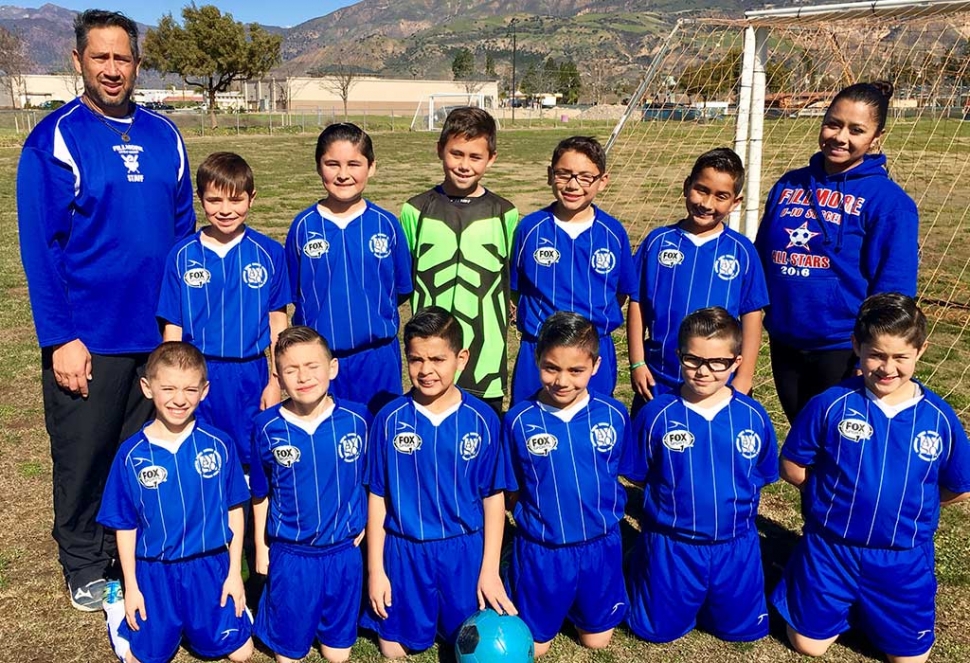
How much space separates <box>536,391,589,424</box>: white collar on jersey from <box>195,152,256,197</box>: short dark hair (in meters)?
1.40

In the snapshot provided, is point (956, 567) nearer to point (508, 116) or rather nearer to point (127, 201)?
point (127, 201)

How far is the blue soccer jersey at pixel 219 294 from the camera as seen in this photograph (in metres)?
3.15

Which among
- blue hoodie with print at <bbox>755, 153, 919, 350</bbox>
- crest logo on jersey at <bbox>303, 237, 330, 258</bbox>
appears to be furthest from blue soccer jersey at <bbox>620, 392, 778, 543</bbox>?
crest logo on jersey at <bbox>303, 237, 330, 258</bbox>

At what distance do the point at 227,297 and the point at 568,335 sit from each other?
4.49ft

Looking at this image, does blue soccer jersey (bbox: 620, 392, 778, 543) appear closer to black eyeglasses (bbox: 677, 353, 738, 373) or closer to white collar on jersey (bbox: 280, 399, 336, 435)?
black eyeglasses (bbox: 677, 353, 738, 373)

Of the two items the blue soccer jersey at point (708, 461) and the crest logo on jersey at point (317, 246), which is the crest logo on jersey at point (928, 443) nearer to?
the blue soccer jersey at point (708, 461)

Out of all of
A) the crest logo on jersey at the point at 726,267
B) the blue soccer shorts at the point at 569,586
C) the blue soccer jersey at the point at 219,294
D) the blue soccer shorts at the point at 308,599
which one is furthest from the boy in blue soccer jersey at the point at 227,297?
the crest logo on jersey at the point at 726,267

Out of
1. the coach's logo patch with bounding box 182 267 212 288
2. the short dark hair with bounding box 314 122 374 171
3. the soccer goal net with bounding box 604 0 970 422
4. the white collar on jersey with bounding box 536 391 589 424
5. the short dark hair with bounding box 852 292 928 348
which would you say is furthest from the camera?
the soccer goal net with bounding box 604 0 970 422

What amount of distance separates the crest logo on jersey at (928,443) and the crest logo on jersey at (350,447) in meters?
2.03

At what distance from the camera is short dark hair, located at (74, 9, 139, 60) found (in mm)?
2949

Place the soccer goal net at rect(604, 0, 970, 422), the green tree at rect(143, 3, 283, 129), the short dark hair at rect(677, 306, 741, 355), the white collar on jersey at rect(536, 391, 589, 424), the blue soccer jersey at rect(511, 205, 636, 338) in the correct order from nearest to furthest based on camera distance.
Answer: the short dark hair at rect(677, 306, 741, 355)
the white collar on jersey at rect(536, 391, 589, 424)
the blue soccer jersey at rect(511, 205, 636, 338)
the soccer goal net at rect(604, 0, 970, 422)
the green tree at rect(143, 3, 283, 129)

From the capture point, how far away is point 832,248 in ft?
10.9

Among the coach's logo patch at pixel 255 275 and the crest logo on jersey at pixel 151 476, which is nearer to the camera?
the crest logo on jersey at pixel 151 476

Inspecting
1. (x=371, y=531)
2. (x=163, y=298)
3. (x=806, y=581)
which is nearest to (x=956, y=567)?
(x=806, y=581)
